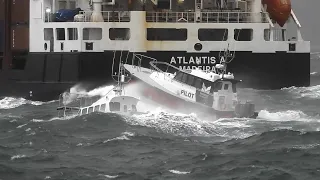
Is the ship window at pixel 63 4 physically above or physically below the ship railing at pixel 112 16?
above

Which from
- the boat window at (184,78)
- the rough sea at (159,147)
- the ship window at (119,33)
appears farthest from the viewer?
the ship window at (119,33)

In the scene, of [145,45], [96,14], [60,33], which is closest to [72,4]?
[60,33]

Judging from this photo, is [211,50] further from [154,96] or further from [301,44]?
[154,96]

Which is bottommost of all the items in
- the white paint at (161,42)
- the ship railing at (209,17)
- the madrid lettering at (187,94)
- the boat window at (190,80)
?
the madrid lettering at (187,94)

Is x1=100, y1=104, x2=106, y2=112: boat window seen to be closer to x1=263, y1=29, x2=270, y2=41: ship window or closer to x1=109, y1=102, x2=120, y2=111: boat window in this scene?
x1=109, y1=102, x2=120, y2=111: boat window

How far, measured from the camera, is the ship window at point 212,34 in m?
57.3

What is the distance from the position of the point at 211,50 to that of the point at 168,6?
260 inches

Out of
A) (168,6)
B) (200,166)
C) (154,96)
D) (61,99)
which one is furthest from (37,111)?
(200,166)

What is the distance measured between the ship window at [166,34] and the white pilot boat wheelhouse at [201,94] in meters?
14.0

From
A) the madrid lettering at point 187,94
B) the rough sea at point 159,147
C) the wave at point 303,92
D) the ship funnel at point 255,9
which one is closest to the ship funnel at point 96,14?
the ship funnel at point 255,9

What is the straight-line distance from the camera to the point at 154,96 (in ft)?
141

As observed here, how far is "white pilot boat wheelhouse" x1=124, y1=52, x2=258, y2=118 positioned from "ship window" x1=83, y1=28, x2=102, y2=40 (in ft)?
48.7

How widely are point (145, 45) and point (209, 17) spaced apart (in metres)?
5.41

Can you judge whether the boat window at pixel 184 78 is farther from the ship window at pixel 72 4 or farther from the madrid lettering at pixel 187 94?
the ship window at pixel 72 4
